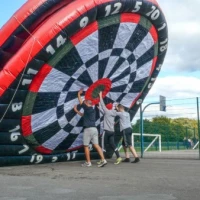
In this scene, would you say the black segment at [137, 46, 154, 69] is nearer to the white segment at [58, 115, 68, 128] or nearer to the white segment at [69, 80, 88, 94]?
the white segment at [69, 80, 88, 94]

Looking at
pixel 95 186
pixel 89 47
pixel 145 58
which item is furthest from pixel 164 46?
pixel 95 186

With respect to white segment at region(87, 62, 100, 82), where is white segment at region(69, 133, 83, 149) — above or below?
below

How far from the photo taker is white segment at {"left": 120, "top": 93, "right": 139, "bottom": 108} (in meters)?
8.93

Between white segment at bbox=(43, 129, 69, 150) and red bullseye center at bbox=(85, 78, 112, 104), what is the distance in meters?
0.92

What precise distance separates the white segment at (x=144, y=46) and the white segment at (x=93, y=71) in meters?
1.01

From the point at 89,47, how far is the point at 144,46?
5.38 ft

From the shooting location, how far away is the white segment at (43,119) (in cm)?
696

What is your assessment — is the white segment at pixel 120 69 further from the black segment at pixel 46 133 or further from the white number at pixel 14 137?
the white number at pixel 14 137

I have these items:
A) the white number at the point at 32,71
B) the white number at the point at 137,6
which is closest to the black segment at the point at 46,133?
the white number at the point at 32,71

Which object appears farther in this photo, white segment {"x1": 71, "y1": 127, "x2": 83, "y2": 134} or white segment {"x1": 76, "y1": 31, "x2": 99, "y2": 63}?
white segment {"x1": 71, "y1": 127, "x2": 83, "y2": 134}

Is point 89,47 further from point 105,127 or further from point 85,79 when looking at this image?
point 105,127

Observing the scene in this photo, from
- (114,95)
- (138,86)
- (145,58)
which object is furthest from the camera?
(138,86)

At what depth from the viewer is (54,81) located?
6.90 metres

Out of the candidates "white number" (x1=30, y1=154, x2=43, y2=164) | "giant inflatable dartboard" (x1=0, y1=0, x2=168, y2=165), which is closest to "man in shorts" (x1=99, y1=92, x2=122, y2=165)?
"giant inflatable dartboard" (x1=0, y1=0, x2=168, y2=165)
